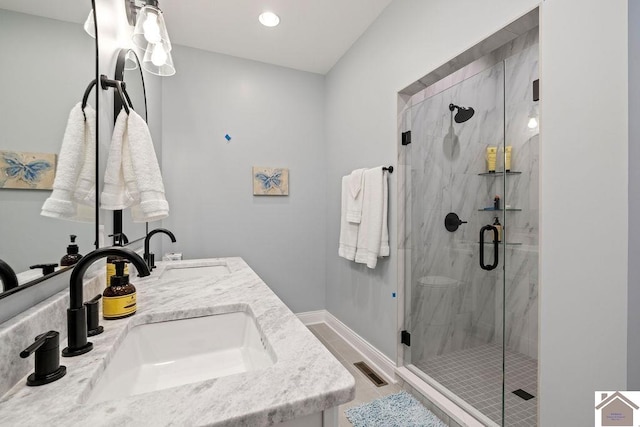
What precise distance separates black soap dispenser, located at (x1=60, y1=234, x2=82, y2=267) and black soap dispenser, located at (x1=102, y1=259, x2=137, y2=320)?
0.12m

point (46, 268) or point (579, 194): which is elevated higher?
point (579, 194)

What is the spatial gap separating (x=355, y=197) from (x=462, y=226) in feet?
2.58

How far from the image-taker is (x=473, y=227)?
1815mm

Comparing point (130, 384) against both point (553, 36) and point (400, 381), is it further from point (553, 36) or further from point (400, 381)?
point (553, 36)

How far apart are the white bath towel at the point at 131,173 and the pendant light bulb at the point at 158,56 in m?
0.69

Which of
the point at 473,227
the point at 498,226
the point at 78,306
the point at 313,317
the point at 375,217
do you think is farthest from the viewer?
the point at 313,317

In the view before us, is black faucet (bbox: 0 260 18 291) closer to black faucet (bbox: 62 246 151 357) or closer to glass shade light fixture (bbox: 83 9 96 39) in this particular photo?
black faucet (bbox: 62 246 151 357)

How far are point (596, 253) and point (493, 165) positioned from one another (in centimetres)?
105

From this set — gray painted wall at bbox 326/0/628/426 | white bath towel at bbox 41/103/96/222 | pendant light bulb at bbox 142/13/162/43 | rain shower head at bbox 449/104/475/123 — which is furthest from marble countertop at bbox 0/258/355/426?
rain shower head at bbox 449/104/475/123

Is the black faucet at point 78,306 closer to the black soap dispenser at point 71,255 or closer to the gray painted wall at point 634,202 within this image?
the black soap dispenser at point 71,255

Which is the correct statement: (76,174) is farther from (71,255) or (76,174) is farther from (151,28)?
(151,28)

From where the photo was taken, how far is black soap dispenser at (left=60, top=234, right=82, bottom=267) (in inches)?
32.0

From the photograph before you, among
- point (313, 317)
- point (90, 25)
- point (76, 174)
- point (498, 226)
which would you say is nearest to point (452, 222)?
point (498, 226)

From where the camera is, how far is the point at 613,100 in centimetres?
87
